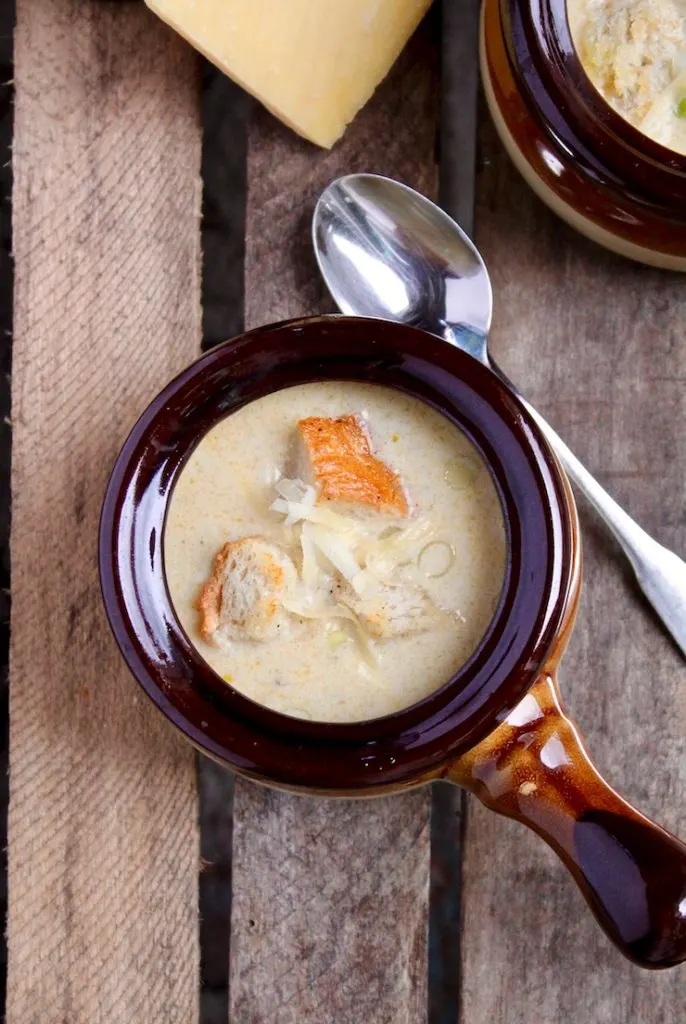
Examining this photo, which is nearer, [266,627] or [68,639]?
[266,627]

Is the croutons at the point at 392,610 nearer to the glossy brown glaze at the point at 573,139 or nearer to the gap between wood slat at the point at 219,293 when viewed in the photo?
the gap between wood slat at the point at 219,293

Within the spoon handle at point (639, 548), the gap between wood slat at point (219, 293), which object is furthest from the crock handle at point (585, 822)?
the gap between wood slat at point (219, 293)

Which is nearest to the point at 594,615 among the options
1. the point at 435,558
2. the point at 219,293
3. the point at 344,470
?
the point at 435,558

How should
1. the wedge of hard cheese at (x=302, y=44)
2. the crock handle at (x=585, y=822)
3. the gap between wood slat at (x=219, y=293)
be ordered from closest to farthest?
the crock handle at (x=585, y=822) → the wedge of hard cheese at (x=302, y=44) → the gap between wood slat at (x=219, y=293)

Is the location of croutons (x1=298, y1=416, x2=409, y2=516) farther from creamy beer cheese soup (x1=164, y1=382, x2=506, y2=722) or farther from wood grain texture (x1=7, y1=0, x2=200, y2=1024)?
wood grain texture (x1=7, y1=0, x2=200, y2=1024)

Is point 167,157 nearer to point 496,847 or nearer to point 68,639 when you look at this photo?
point 68,639

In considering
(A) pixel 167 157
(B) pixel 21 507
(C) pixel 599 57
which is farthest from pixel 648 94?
(B) pixel 21 507

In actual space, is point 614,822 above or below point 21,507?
above
